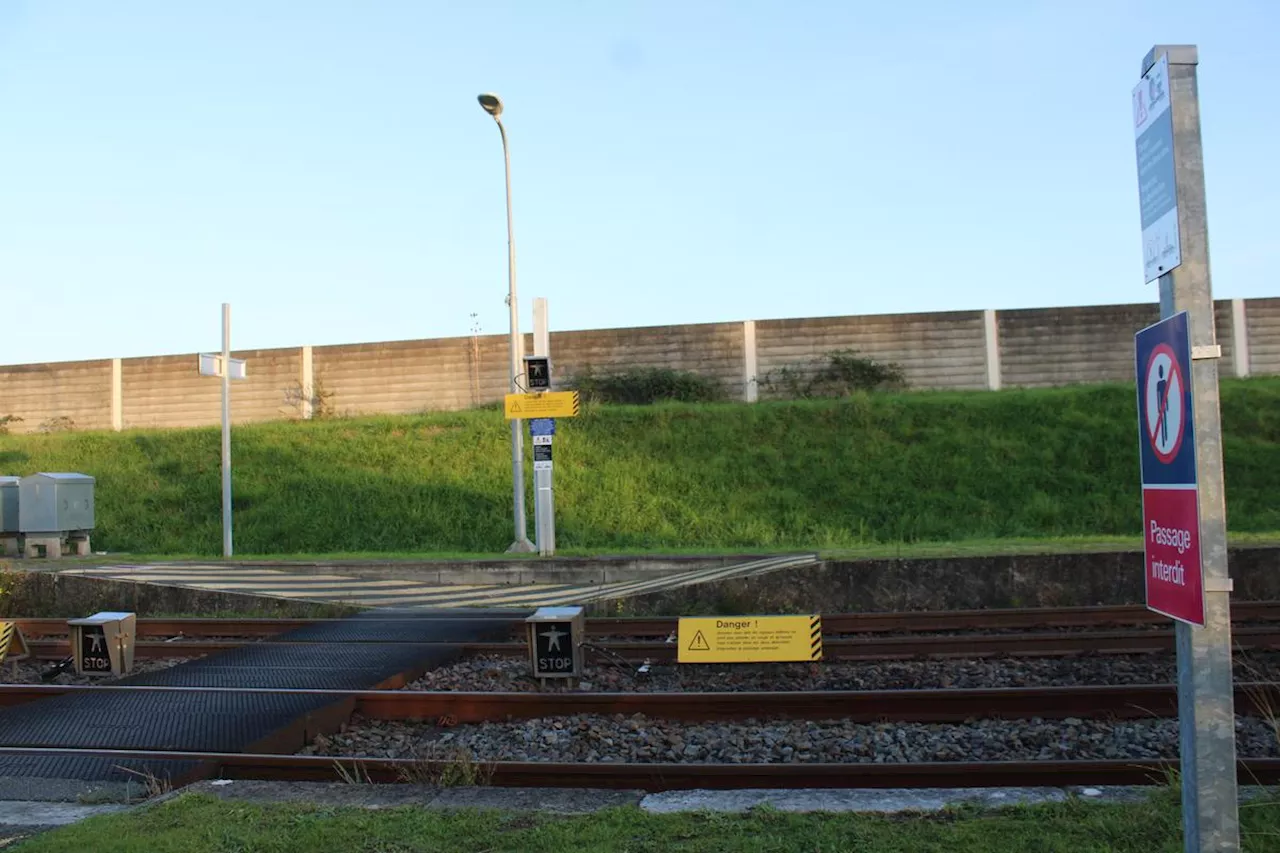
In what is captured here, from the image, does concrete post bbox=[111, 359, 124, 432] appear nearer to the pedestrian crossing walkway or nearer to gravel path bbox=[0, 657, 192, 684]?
the pedestrian crossing walkway

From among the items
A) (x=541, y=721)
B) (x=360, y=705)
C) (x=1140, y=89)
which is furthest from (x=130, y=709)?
(x=1140, y=89)

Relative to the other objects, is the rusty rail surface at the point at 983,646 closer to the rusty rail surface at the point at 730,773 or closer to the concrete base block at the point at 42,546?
the rusty rail surface at the point at 730,773

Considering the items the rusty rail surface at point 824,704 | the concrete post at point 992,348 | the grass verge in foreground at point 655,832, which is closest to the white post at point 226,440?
the rusty rail surface at point 824,704

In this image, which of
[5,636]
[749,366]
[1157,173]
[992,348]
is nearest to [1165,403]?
[1157,173]

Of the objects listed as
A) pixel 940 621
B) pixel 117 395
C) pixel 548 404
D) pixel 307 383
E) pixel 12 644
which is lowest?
pixel 940 621

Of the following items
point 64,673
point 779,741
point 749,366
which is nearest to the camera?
point 779,741

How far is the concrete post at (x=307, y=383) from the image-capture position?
29.2m

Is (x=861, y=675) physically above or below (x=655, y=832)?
below

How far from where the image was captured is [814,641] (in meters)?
9.97

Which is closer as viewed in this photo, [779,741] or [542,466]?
[779,741]

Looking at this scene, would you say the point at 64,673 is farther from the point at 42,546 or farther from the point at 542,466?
the point at 42,546

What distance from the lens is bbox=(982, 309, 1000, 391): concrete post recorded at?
26953 mm

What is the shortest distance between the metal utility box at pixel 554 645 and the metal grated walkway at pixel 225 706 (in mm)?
1377

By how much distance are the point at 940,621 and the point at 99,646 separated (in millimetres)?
9286
